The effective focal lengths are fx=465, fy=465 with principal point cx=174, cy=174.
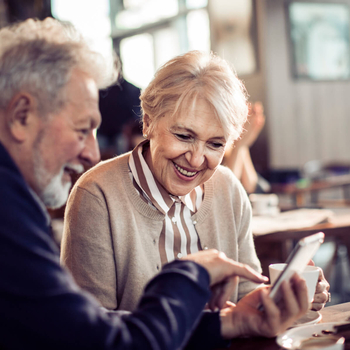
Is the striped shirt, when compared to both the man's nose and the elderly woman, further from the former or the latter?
the man's nose

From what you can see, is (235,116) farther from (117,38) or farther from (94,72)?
(117,38)

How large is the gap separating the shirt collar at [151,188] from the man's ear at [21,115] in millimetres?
701

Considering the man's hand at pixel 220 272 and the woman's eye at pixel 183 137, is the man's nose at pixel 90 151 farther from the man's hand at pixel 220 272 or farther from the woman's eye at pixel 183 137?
the woman's eye at pixel 183 137

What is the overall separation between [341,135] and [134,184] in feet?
17.1

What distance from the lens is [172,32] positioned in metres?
6.86

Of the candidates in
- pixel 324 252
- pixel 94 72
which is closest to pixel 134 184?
pixel 94 72

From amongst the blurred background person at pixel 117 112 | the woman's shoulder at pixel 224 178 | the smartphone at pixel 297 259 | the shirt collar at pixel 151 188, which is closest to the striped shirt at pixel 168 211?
the shirt collar at pixel 151 188

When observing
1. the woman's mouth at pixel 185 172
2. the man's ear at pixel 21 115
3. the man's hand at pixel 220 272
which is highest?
the man's ear at pixel 21 115

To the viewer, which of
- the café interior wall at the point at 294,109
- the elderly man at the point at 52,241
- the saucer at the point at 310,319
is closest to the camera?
the elderly man at the point at 52,241

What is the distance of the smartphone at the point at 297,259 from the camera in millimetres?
882

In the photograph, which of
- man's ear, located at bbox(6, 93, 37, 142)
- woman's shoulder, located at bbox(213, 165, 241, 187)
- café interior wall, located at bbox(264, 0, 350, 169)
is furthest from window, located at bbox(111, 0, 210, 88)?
man's ear, located at bbox(6, 93, 37, 142)

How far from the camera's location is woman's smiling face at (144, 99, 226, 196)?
135cm

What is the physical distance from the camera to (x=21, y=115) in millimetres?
765

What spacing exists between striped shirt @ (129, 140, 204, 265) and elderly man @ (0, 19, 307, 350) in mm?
500
